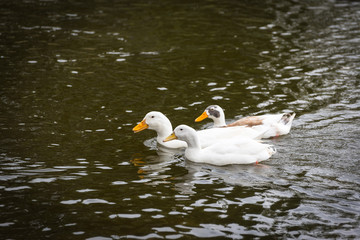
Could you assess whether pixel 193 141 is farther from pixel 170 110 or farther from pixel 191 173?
pixel 170 110

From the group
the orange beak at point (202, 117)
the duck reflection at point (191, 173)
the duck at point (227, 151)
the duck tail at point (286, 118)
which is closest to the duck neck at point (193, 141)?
the duck at point (227, 151)

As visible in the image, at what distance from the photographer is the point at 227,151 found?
913 cm

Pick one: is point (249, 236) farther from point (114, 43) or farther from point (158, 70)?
point (114, 43)

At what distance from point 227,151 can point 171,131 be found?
5.08ft

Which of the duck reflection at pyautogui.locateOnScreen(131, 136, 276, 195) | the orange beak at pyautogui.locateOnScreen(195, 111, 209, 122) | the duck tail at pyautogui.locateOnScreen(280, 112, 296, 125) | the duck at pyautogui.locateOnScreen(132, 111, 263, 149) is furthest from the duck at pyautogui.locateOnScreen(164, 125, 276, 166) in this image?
the orange beak at pyautogui.locateOnScreen(195, 111, 209, 122)

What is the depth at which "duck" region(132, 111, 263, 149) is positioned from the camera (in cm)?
990

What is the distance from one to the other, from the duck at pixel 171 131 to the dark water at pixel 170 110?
395 mm

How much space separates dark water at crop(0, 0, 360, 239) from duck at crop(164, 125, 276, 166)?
0.59ft

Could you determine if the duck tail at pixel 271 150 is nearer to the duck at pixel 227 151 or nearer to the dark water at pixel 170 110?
the duck at pixel 227 151

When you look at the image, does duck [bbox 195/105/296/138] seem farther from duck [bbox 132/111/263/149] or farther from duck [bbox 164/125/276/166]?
duck [bbox 164/125/276/166]

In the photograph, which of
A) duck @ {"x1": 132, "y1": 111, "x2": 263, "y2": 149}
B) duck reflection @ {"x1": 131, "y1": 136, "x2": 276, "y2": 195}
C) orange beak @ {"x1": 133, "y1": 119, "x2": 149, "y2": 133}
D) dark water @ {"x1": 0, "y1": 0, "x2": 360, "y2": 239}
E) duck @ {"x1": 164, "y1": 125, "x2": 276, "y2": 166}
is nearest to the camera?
dark water @ {"x1": 0, "y1": 0, "x2": 360, "y2": 239}

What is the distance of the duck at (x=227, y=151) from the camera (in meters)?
9.12

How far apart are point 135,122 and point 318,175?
4175 mm

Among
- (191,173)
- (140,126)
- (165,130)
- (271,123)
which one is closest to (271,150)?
(271,123)
